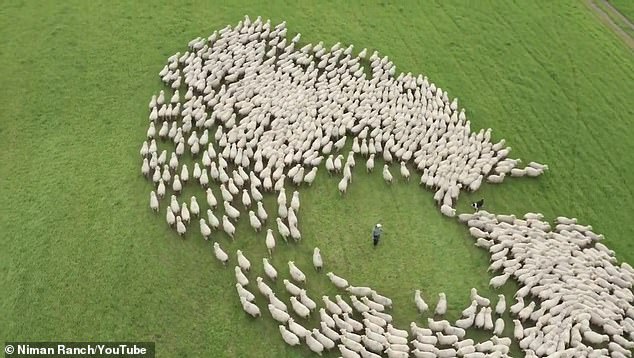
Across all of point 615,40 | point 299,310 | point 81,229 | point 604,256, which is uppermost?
point 615,40

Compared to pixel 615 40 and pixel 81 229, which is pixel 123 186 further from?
pixel 615 40

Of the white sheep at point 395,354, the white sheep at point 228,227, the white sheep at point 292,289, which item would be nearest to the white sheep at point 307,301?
the white sheep at point 292,289

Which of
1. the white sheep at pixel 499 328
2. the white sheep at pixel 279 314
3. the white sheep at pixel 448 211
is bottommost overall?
the white sheep at pixel 279 314

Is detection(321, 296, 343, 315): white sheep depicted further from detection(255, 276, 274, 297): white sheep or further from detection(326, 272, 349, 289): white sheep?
detection(255, 276, 274, 297): white sheep

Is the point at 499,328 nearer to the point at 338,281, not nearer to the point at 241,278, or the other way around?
the point at 338,281

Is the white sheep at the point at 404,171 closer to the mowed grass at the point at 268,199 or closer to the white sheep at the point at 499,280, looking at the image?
the mowed grass at the point at 268,199

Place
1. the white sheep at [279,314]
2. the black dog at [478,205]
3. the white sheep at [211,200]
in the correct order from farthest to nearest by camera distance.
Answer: the black dog at [478,205], the white sheep at [211,200], the white sheep at [279,314]

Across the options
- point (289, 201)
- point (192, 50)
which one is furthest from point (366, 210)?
point (192, 50)
